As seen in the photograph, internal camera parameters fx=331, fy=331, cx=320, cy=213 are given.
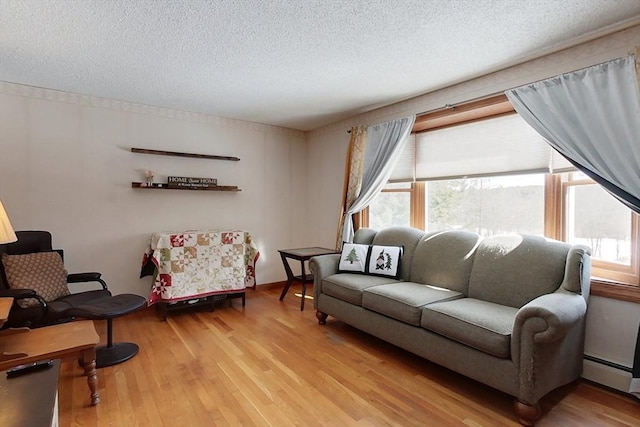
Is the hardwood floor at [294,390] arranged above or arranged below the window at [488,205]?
below

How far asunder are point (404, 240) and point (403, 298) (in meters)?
0.97

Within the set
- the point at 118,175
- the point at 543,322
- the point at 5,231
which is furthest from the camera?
the point at 118,175

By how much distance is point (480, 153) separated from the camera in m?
3.22

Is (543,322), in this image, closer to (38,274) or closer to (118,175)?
(38,274)

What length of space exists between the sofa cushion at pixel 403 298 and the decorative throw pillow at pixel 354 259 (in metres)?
0.49

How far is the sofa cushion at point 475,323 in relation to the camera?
6.54 ft

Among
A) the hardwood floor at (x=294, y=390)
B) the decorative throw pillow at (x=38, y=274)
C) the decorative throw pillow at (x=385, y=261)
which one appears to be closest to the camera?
the hardwood floor at (x=294, y=390)

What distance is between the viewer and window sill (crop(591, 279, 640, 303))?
86.0 inches

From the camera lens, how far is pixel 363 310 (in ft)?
9.69

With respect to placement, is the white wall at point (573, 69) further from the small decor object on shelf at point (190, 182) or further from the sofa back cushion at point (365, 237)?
the small decor object on shelf at point (190, 182)

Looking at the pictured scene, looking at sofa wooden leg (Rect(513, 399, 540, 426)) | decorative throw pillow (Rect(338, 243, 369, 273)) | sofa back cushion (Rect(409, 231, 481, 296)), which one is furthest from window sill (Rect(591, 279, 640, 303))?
decorative throw pillow (Rect(338, 243, 369, 273))

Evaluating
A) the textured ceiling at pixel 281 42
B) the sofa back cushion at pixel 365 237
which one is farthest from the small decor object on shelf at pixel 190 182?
the sofa back cushion at pixel 365 237

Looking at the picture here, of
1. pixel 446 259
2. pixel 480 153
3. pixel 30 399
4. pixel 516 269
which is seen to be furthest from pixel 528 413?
pixel 30 399

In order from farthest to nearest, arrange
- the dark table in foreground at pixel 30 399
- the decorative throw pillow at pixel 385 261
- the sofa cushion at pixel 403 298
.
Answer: the decorative throw pillow at pixel 385 261 < the sofa cushion at pixel 403 298 < the dark table in foreground at pixel 30 399
